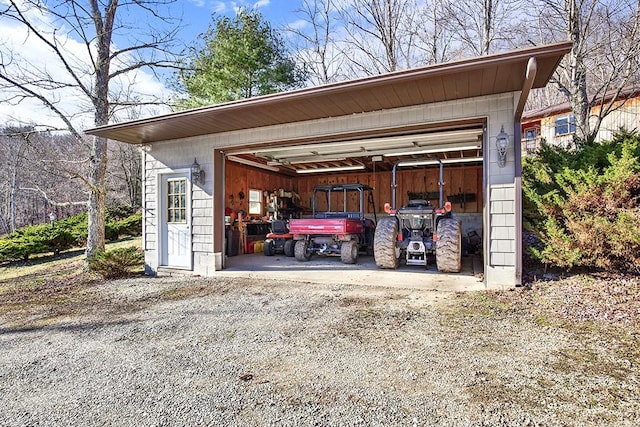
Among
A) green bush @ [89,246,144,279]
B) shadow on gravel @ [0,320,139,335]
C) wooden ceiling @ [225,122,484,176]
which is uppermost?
wooden ceiling @ [225,122,484,176]

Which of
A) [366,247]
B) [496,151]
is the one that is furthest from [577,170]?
[366,247]

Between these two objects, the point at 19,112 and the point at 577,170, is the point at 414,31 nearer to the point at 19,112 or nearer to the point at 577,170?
the point at 577,170

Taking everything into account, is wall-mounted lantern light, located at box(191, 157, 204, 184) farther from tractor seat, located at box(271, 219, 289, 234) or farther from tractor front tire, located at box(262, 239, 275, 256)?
tractor front tire, located at box(262, 239, 275, 256)

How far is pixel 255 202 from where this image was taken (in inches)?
425

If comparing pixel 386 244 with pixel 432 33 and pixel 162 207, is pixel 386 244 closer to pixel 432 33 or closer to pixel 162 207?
pixel 162 207

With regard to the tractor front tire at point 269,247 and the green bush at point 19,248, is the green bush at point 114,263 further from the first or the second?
the green bush at point 19,248

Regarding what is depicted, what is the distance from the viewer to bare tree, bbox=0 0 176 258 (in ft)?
23.7

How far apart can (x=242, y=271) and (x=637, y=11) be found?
958 centimetres

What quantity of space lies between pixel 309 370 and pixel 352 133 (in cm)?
405

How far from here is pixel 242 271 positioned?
21.8ft

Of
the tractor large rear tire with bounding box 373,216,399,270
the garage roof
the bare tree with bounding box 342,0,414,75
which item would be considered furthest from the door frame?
the bare tree with bounding box 342,0,414,75

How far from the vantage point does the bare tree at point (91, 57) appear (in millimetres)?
7227

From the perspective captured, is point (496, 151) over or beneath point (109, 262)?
over

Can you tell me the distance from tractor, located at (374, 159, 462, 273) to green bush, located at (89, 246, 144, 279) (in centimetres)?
482
